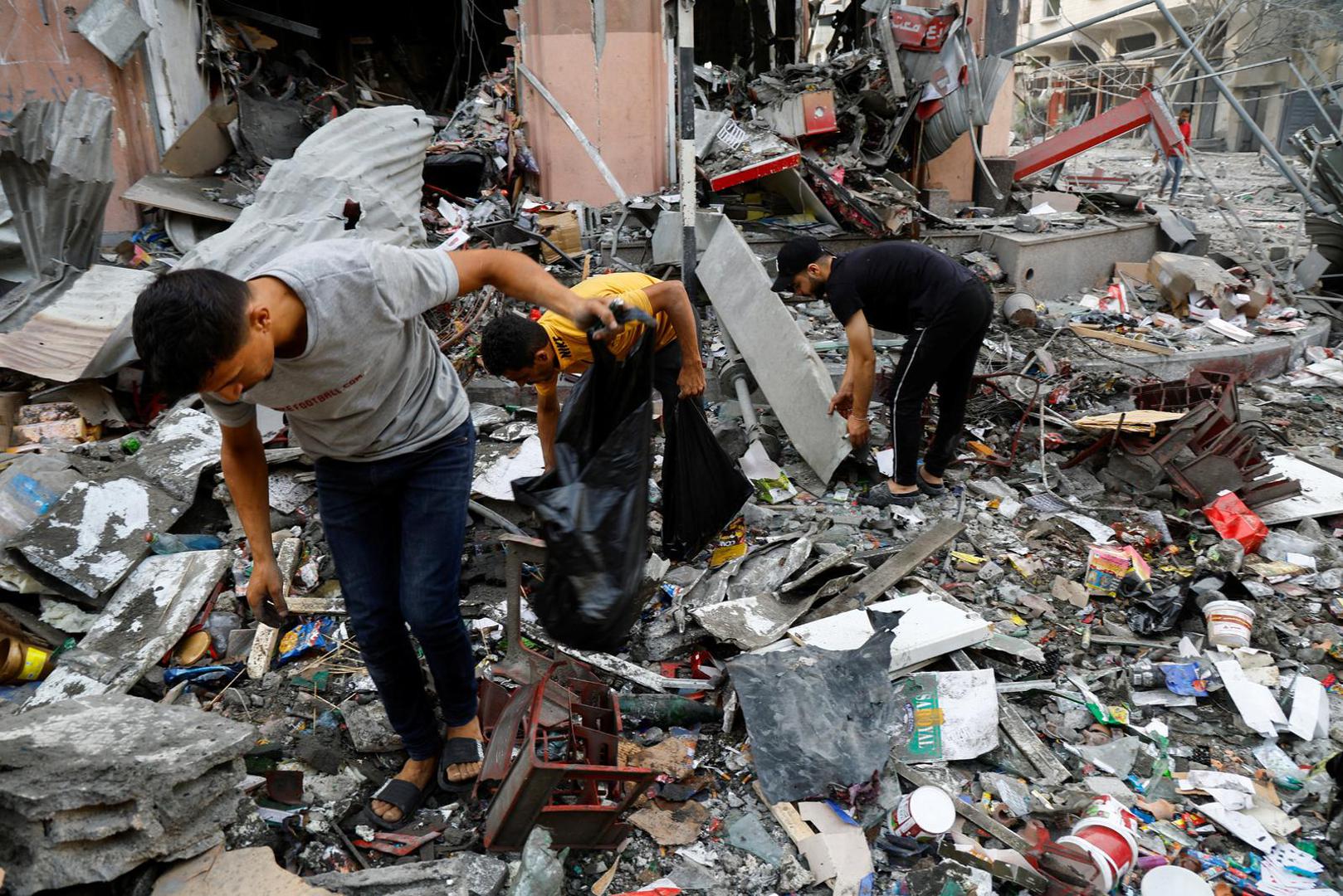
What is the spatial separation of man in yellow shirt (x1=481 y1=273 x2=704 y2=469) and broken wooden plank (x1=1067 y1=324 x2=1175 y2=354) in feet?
15.4

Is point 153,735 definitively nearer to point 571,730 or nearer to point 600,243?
point 571,730

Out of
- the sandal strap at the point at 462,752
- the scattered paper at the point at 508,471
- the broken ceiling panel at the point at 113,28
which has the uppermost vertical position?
the broken ceiling panel at the point at 113,28

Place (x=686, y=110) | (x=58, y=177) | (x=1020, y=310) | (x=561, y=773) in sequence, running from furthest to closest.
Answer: (x=1020, y=310), (x=58, y=177), (x=686, y=110), (x=561, y=773)

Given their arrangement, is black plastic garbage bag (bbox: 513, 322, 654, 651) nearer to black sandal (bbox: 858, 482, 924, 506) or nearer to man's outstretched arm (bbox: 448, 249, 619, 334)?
man's outstretched arm (bbox: 448, 249, 619, 334)

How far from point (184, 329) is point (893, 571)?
290 cm

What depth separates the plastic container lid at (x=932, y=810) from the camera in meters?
2.43

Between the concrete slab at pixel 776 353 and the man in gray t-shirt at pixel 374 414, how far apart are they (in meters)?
2.72

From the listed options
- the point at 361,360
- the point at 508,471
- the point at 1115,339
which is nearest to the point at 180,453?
the point at 508,471

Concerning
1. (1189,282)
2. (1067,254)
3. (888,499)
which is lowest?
(888,499)

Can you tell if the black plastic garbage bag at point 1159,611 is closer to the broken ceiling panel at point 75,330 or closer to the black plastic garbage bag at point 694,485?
the black plastic garbage bag at point 694,485

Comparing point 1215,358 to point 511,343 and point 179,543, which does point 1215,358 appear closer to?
point 511,343

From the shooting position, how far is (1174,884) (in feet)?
7.41

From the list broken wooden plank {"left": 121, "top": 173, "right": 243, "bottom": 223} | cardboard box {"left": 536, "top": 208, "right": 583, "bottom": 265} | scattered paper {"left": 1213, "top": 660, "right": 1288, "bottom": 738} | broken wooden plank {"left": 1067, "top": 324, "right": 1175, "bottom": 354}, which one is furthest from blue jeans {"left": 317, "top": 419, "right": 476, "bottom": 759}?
broken wooden plank {"left": 1067, "top": 324, "right": 1175, "bottom": 354}

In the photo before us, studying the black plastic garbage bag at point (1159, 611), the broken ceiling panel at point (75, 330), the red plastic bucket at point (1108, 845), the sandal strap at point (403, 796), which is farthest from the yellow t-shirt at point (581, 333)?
the broken ceiling panel at point (75, 330)
